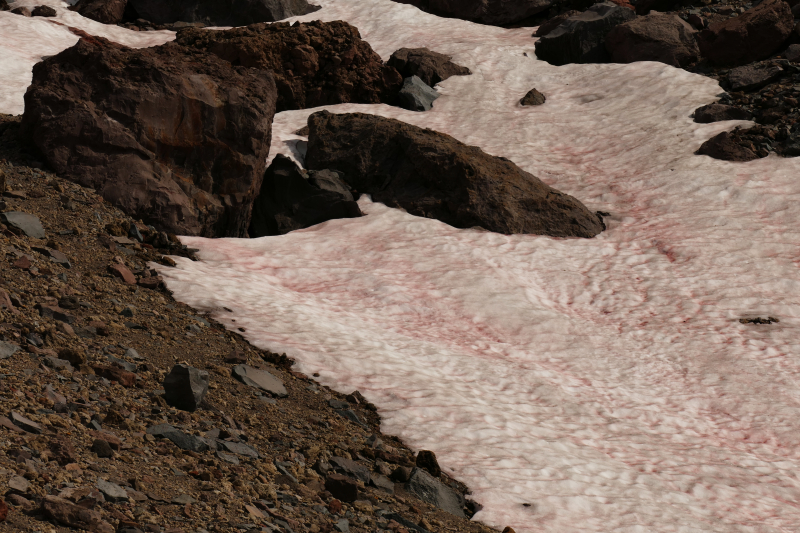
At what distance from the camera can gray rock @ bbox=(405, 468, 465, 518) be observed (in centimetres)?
827

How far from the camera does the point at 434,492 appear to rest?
27.4 feet

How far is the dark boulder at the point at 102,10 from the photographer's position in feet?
106

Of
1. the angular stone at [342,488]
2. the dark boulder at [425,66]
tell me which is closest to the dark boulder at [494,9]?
the dark boulder at [425,66]

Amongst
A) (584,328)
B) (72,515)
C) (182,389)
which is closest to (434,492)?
(182,389)

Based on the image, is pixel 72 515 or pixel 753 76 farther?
pixel 753 76

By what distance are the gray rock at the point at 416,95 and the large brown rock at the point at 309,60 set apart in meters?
0.57

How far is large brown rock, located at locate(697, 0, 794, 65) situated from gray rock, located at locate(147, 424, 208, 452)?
2527cm

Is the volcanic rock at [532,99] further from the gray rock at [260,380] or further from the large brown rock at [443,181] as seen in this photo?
the gray rock at [260,380]

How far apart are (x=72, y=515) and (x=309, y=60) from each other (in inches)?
888

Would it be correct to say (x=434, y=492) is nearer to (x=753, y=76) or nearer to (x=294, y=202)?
(x=294, y=202)

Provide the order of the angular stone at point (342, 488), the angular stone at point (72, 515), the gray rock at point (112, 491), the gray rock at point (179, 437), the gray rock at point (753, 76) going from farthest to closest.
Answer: the gray rock at point (753, 76)
the angular stone at point (342, 488)
the gray rock at point (179, 437)
the gray rock at point (112, 491)
the angular stone at point (72, 515)

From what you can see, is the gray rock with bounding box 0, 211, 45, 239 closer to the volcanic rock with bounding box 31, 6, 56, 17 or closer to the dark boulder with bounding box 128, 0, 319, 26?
the volcanic rock with bounding box 31, 6, 56, 17

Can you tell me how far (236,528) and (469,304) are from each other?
9.53 metres

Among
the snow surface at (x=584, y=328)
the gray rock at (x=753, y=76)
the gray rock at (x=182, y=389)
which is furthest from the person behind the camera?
the gray rock at (x=753, y=76)
